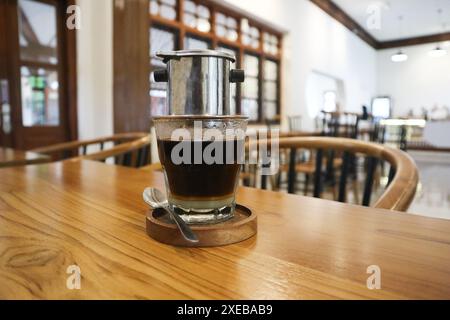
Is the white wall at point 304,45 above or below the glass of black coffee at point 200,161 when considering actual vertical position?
above

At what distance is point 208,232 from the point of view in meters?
0.47

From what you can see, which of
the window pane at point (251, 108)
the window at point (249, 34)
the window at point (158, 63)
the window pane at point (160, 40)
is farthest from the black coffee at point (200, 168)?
the window at point (249, 34)

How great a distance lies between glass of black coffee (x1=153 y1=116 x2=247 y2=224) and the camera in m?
0.51

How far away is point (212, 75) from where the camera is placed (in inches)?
23.8

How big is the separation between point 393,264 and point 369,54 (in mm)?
11923

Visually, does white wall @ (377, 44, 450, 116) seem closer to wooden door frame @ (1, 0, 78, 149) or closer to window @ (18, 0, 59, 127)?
wooden door frame @ (1, 0, 78, 149)

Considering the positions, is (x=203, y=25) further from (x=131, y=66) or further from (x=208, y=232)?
(x=208, y=232)

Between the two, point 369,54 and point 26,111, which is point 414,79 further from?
point 26,111

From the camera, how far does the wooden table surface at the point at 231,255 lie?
1.14ft

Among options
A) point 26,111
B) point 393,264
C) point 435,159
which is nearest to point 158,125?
point 393,264

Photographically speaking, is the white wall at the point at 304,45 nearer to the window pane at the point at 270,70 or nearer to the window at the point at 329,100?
the window pane at the point at 270,70

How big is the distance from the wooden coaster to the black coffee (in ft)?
0.16

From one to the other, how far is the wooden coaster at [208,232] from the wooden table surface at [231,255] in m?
0.01

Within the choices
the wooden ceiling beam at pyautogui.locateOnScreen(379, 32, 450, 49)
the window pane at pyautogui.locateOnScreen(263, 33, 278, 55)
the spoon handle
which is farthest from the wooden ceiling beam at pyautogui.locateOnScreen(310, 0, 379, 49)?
A: the spoon handle
